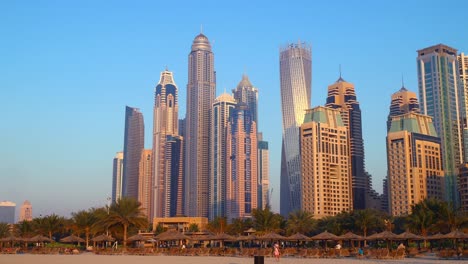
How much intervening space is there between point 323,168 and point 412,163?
28568 mm

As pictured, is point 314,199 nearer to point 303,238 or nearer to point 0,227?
point 0,227

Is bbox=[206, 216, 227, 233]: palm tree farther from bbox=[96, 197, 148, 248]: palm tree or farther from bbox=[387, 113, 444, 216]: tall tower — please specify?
bbox=[387, 113, 444, 216]: tall tower

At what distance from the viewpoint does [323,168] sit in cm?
18738

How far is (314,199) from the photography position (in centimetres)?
18088

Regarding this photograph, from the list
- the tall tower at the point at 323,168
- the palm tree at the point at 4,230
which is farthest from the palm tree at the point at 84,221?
the tall tower at the point at 323,168

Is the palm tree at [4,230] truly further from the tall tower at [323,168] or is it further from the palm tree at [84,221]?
the tall tower at [323,168]

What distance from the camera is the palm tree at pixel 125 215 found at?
63.6 metres

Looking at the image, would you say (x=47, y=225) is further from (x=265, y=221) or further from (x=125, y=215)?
(x=265, y=221)

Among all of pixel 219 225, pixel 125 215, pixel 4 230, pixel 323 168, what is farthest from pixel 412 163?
pixel 125 215

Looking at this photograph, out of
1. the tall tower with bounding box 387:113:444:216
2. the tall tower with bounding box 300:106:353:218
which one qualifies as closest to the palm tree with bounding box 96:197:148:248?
the tall tower with bounding box 387:113:444:216

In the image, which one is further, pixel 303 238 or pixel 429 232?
pixel 429 232

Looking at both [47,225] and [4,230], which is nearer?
[47,225]

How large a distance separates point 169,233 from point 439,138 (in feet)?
484

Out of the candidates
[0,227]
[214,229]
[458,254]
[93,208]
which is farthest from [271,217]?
[0,227]
